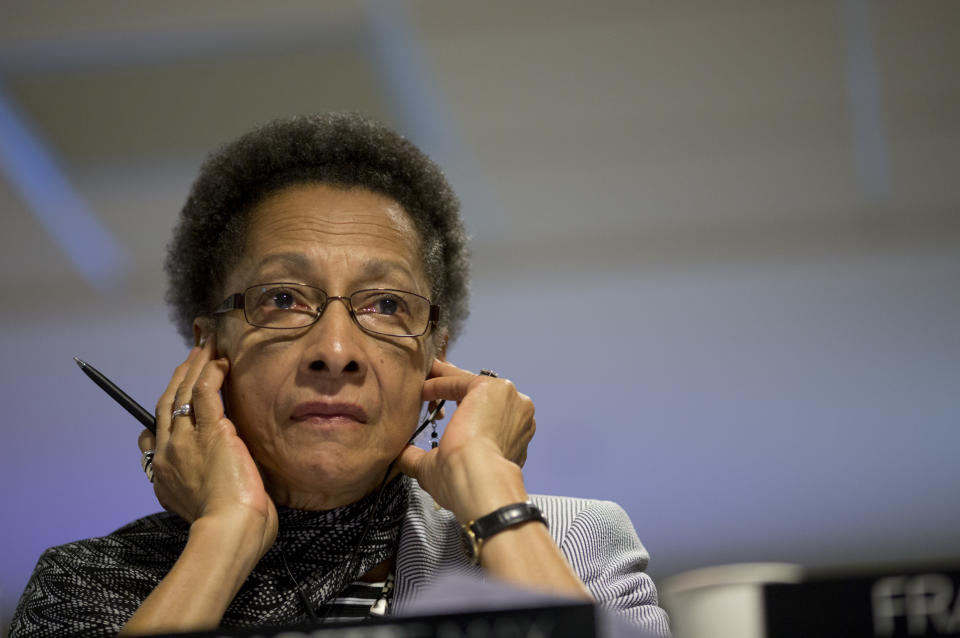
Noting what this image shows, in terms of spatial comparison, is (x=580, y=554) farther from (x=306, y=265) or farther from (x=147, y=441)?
(x=147, y=441)

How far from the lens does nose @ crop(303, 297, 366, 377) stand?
1558 millimetres

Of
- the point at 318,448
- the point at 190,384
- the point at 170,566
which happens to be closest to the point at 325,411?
the point at 318,448

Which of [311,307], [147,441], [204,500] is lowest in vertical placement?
[204,500]

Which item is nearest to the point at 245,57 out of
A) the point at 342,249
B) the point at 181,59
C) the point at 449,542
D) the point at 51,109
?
the point at 181,59

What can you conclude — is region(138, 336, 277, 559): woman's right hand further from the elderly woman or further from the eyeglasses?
the eyeglasses

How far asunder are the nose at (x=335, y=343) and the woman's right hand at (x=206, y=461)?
0.20m

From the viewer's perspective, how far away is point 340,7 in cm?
286

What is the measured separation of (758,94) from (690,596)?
Answer: 2.56 metres

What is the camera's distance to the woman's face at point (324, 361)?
1.56 m

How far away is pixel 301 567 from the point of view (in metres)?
1.61

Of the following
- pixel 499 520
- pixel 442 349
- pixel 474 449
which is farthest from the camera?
pixel 442 349

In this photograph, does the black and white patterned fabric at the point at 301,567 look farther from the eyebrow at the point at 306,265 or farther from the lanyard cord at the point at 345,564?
the eyebrow at the point at 306,265

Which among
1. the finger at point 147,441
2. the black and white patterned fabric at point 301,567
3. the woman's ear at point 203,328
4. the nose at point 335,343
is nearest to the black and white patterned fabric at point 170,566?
the black and white patterned fabric at point 301,567

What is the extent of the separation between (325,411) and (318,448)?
0.06 metres
